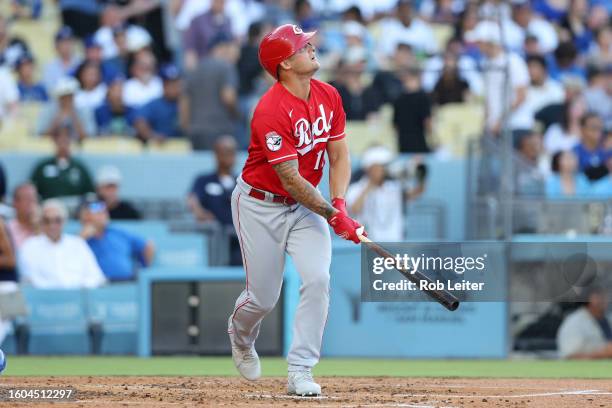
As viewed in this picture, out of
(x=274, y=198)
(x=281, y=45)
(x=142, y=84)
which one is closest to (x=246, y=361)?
(x=274, y=198)

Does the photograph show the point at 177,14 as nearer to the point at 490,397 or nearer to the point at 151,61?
the point at 151,61

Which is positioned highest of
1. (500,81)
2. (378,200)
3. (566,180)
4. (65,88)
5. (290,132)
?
(500,81)

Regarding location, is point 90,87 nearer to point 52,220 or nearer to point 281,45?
point 52,220

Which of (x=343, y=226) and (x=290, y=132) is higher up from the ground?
(x=290, y=132)

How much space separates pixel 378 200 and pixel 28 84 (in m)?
5.12

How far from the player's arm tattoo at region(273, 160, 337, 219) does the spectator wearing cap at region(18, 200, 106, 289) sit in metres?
5.73

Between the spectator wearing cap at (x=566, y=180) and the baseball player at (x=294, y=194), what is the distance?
666 cm

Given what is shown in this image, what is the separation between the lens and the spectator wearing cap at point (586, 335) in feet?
39.8

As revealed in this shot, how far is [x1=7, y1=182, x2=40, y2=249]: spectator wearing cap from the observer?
13.0 meters

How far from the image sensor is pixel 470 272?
7910 mm

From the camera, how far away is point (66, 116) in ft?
49.3

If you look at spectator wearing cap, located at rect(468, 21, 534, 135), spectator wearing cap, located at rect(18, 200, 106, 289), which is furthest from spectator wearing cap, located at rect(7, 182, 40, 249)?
spectator wearing cap, located at rect(468, 21, 534, 135)

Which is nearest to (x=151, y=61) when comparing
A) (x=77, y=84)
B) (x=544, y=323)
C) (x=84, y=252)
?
(x=77, y=84)

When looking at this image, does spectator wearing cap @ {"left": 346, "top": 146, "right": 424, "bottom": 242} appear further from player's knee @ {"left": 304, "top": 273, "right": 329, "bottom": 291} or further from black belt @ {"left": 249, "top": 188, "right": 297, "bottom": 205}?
player's knee @ {"left": 304, "top": 273, "right": 329, "bottom": 291}
